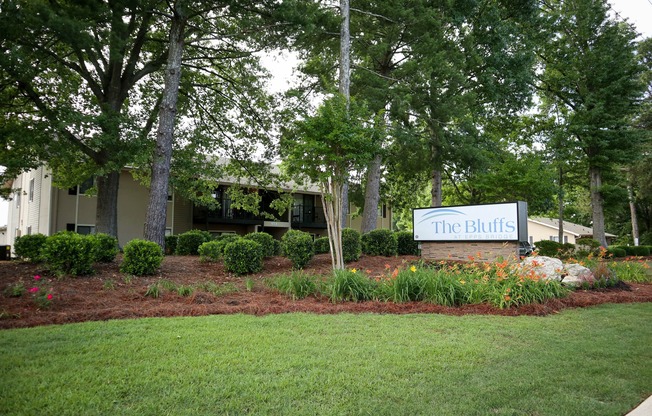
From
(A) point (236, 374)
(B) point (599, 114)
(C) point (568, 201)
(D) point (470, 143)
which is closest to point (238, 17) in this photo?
(D) point (470, 143)

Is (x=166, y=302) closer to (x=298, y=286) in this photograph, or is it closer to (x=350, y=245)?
(x=298, y=286)

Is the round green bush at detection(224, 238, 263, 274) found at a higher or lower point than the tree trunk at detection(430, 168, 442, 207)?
lower

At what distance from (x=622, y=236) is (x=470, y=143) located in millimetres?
37590

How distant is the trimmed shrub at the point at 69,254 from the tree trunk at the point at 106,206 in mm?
6146

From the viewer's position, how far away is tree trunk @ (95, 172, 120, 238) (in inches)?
556

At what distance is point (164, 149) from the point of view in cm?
1127

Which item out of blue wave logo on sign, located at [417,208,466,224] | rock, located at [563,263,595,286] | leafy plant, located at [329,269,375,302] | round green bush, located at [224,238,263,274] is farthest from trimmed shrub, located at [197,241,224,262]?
rock, located at [563,263,595,286]

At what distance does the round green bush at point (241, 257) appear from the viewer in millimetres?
9836

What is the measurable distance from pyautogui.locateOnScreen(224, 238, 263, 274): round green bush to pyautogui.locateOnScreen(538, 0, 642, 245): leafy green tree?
63.4ft

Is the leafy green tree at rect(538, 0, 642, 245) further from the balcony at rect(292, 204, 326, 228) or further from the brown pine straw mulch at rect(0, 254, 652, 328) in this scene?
the brown pine straw mulch at rect(0, 254, 652, 328)

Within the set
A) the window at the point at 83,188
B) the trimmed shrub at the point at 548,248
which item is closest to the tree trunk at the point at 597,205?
the trimmed shrub at the point at 548,248

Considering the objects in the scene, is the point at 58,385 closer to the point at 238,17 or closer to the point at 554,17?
the point at 238,17

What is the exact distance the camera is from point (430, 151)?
59.5 feet

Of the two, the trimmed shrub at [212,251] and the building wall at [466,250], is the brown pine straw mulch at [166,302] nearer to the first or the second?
the trimmed shrub at [212,251]
